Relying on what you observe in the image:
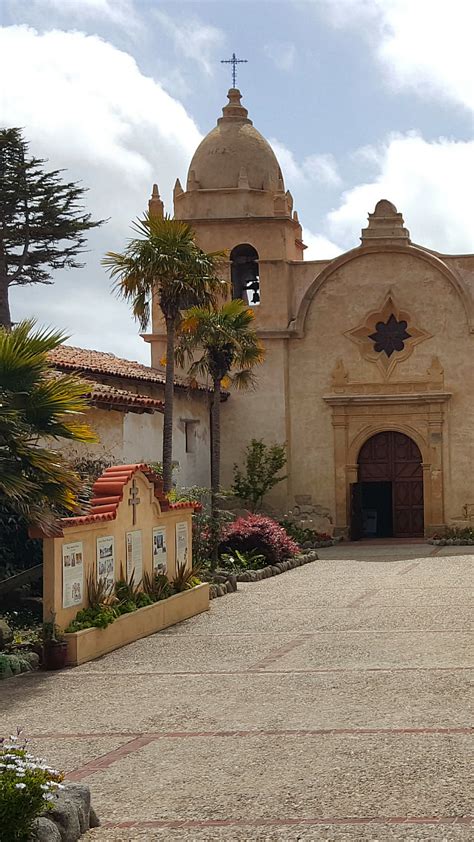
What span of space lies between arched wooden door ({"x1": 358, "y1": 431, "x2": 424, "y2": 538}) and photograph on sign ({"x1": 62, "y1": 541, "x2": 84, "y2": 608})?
65.1ft

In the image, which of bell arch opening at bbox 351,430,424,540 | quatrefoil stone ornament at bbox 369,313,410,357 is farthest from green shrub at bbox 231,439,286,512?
quatrefoil stone ornament at bbox 369,313,410,357

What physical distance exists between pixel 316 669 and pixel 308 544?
1798 centimetres

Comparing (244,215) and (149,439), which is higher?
(244,215)

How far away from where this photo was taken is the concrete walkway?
681 cm

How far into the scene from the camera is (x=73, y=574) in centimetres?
1348

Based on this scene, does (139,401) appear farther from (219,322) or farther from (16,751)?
(16,751)

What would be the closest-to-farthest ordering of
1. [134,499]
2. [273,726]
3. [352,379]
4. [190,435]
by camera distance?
[273,726] → [134,499] → [190,435] → [352,379]

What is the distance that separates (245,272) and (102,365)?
32.5ft

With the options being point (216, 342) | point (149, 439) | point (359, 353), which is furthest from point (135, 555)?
point (359, 353)

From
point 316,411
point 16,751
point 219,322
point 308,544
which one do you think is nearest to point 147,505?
point 219,322

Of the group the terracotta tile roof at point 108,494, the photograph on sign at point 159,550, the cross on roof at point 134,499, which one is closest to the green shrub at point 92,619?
the terracotta tile roof at point 108,494

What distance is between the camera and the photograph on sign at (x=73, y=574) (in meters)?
13.2

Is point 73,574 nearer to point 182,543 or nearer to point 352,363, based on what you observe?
point 182,543

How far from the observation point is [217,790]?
7422 mm
